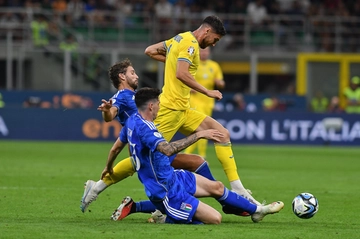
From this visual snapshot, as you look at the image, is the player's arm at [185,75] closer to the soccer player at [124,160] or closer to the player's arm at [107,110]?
the soccer player at [124,160]

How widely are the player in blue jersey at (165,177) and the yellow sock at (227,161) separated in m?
1.12

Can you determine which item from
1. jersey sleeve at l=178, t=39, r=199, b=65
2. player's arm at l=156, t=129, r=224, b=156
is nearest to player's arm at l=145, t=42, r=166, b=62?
jersey sleeve at l=178, t=39, r=199, b=65

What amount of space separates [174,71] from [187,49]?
13.6 inches

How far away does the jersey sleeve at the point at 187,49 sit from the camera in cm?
995

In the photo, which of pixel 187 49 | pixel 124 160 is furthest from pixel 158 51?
pixel 124 160

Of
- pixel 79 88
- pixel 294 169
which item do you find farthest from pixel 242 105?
pixel 294 169

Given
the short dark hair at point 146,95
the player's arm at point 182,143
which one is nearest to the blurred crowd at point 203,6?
the short dark hair at point 146,95

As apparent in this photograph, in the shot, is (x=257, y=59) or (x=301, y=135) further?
(x=257, y=59)

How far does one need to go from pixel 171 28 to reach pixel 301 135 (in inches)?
304

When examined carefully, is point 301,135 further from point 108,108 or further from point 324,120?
point 108,108

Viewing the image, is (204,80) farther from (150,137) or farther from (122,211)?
(150,137)

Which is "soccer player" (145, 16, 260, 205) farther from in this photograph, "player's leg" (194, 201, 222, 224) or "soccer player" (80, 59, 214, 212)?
"player's leg" (194, 201, 222, 224)

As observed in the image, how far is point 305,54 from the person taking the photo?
3184cm

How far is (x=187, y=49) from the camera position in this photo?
999 centimetres
